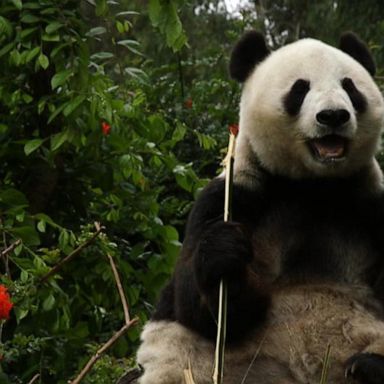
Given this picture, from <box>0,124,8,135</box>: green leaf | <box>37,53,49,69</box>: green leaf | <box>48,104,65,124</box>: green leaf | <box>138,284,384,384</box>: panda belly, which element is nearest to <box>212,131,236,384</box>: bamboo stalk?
<box>138,284,384,384</box>: panda belly

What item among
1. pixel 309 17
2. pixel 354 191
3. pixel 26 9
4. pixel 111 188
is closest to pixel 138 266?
pixel 111 188

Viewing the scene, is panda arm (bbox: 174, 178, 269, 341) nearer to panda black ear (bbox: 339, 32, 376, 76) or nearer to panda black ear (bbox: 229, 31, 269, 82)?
panda black ear (bbox: 229, 31, 269, 82)

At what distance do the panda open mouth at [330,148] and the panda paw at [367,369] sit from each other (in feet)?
2.52

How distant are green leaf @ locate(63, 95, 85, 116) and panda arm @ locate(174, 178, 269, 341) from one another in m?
1.09

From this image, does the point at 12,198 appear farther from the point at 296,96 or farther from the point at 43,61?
the point at 296,96

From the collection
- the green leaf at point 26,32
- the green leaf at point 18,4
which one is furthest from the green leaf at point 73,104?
the green leaf at point 18,4

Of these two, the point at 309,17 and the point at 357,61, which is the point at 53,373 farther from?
the point at 309,17

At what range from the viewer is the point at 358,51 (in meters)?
4.98

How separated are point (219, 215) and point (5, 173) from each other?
2.00 meters

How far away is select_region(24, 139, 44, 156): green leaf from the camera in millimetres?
5781

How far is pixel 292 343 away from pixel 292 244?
0.40 meters

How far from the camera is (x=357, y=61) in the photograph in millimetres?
4934

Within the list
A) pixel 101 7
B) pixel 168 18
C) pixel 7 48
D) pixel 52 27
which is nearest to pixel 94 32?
pixel 101 7

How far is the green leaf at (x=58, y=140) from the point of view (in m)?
5.71
